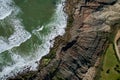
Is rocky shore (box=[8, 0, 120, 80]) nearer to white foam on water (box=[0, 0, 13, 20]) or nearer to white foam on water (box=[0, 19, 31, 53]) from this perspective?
white foam on water (box=[0, 19, 31, 53])

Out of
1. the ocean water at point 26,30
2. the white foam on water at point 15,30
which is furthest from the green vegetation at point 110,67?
the white foam on water at point 15,30

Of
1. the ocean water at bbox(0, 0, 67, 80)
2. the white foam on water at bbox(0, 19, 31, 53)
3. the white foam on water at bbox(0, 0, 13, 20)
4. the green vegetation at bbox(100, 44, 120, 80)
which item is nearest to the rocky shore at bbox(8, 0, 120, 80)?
the green vegetation at bbox(100, 44, 120, 80)

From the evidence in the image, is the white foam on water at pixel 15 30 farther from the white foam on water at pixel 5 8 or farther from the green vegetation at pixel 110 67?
the green vegetation at pixel 110 67

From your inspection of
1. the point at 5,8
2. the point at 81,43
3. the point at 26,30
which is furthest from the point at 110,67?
the point at 5,8

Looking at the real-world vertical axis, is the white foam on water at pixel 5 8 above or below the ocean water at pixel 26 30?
above

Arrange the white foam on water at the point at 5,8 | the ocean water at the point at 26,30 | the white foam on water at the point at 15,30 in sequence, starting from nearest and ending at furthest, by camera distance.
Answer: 1. the ocean water at the point at 26,30
2. the white foam on water at the point at 15,30
3. the white foam on water at the point at 5,8

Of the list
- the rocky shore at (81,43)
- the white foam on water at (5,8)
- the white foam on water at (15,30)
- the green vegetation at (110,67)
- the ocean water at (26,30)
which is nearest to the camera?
the green vegetation at (110,67)
